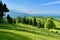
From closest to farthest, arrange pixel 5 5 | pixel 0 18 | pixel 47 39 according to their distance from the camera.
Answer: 1. pixel 47 39
2. pixel 0 18
3. pixel 5 5

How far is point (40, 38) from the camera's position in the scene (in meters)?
46.3

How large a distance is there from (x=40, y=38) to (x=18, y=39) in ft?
20.7

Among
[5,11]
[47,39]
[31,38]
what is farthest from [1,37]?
[5,11]

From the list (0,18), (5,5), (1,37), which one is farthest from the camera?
(5,5)

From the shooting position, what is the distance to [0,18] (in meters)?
90.2

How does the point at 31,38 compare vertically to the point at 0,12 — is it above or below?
below

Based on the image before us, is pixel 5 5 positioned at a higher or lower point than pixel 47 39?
higher

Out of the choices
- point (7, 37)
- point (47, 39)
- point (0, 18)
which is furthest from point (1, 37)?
point (0, 18)

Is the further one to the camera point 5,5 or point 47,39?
point 5,5

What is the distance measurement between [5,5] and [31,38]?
54514mm

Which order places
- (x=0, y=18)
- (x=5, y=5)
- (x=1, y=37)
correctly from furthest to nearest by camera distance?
(x=5, y=5) → (x=0, y=18) → (x=1, y=37)

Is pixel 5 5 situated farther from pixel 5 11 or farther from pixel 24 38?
pixel 24 38

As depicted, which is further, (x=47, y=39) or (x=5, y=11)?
(x=5, y=11)

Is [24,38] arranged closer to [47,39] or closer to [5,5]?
[47,39]
